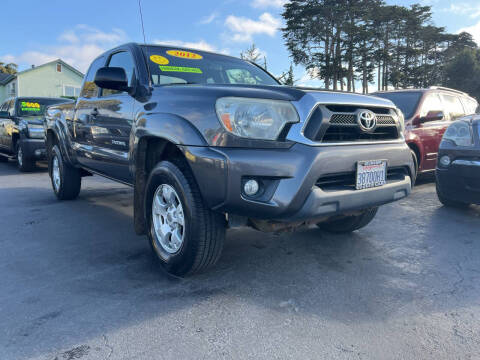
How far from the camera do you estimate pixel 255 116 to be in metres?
2.36

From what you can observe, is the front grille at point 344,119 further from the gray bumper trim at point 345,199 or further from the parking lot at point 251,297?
the parking lot at point 251,297

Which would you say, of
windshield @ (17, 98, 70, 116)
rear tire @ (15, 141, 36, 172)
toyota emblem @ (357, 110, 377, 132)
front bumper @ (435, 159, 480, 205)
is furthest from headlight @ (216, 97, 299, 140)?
windshield @ (17, 98, 70, 116)

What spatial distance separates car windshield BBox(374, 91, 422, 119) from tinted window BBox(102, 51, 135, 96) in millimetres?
4389

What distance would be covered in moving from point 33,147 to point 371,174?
7847 mm

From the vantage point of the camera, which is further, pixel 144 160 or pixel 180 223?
pixel 144 160

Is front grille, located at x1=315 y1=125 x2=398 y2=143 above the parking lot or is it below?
above

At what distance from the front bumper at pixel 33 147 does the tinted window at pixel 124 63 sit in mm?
5078

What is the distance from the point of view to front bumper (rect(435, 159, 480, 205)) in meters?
4.34

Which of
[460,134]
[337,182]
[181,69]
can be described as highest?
[181,69]

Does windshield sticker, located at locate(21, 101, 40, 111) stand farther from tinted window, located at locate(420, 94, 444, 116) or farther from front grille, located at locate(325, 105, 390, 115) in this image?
front grille, located at locate(325, 105, 390, 115)

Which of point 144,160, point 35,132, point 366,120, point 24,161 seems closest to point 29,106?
point 35,132

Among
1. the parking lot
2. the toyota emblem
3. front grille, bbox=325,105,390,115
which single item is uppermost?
front grille, bbox=325,105,390,115

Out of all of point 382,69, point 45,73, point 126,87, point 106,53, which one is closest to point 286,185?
point 126,87

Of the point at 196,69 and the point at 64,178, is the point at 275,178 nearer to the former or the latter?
the point at 196,69
